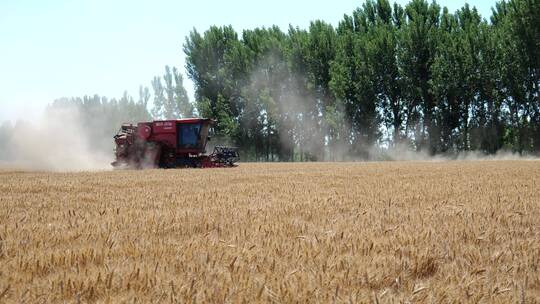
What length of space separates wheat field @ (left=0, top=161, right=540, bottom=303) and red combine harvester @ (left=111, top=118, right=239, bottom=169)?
17461 millimetres

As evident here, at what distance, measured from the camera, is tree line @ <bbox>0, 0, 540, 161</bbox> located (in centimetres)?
3822

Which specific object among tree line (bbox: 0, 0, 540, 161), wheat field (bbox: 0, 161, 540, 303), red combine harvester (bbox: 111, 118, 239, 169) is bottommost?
wheat field (bbox: 0, 161, 540, 303)

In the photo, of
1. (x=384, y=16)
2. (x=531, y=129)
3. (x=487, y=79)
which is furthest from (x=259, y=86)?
(x=531, y=129)

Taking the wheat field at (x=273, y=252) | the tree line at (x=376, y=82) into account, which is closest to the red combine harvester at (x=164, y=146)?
the wheat field at (x=273, y=252)

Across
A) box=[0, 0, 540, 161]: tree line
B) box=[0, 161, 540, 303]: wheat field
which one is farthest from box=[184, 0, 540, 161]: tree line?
box=[0, 161, 540, 303]: wheat field

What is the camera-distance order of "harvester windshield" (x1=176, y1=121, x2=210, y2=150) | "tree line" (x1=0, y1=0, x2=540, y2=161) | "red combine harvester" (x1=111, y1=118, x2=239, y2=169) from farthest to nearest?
"tree line" (x1=0, y1=0, x2=540, y2=161) → "harvester windshield" (x1=176, y1=121, x2=210, y2=150) → "red combine harvester" (x1=111, y1=118, x2=239, y2=169)

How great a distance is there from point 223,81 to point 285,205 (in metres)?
46.8

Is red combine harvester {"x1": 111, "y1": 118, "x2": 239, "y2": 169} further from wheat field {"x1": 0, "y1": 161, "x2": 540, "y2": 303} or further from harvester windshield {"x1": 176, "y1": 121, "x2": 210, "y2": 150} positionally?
wheat field {"x1": 0, "y1": 161, "x2": 540, "y2": 303}

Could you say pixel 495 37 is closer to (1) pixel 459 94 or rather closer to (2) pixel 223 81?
(1) pixel 459 94

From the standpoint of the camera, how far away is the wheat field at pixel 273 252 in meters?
2.76

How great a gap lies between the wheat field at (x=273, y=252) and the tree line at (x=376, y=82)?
34597 millimetres

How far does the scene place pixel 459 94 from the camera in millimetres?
39469

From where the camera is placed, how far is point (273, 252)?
3.80 metres

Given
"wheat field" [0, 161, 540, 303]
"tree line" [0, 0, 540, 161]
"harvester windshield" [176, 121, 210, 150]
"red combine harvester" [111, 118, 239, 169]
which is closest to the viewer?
"wheat field" [0, 161, 540, 303]
